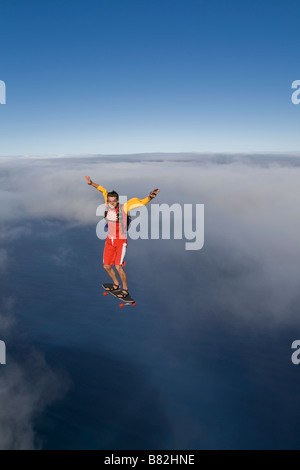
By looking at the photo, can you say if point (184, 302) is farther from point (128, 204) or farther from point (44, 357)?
point (128, 204)

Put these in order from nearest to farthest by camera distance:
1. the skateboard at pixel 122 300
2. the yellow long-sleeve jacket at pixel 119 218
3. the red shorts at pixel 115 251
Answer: the yellow long-sleeve jacket at pixel 119 218 → the red shorts at pixel 115 251 → the skateboard at pixel 122 300

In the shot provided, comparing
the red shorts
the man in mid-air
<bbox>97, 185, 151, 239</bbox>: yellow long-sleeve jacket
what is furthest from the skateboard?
<bbox>97, 185, 151, 239</bbox>: yellow long-sleeve jacket

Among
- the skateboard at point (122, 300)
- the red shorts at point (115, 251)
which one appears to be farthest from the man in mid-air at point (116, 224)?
the skateboard at point (122, 300)

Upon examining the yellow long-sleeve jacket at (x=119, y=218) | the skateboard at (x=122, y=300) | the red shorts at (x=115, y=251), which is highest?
the yellow long-sleeve jacket at (x=119, y=218)

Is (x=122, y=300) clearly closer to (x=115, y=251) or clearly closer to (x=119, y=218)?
(x=115, y=251)

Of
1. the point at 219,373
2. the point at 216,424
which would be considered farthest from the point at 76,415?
the point at 219,373

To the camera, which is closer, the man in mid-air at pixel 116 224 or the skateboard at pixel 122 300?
the man in mid-air at pixel 116 224

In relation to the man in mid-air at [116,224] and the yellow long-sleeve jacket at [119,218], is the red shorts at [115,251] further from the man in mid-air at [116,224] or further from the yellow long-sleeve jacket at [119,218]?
the yellow long-sleeve jacket at [119,218]
